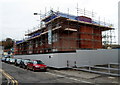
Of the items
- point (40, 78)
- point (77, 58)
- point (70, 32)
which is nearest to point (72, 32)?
point (70, 32)

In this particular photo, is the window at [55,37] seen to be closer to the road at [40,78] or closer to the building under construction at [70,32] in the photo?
the building under construction at [70,32]

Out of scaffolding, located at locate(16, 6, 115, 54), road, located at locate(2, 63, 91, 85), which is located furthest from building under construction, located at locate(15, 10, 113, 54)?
road, located at locate(2, 63, 91, 85)

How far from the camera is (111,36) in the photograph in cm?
2933

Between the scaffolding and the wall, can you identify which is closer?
the wall

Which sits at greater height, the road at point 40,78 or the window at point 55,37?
the window at point 55,37

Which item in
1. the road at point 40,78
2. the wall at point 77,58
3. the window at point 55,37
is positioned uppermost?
the window at point 55,37

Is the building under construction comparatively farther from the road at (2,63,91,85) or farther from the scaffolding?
the road at (2,63,91,85)

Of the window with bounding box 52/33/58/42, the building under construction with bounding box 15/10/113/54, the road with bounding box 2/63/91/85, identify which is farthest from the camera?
the window with bounding box 52/33/58/42

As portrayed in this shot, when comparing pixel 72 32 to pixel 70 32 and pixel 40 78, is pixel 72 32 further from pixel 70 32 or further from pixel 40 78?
pixel 40 78

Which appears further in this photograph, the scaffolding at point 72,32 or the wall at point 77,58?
the scaffolding at point 72,32

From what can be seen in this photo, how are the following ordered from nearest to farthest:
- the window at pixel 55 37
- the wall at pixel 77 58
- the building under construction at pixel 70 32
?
the wall at pixel 77 58 → the building under construction at pixel 70 32 → the window at pixel 55 37

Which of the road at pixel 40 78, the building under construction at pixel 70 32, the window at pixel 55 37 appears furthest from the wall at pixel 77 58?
the road at pixel 40 78

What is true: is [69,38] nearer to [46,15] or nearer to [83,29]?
[83,29]

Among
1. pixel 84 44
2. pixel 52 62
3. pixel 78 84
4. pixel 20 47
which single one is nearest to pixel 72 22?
pixel 84 44
